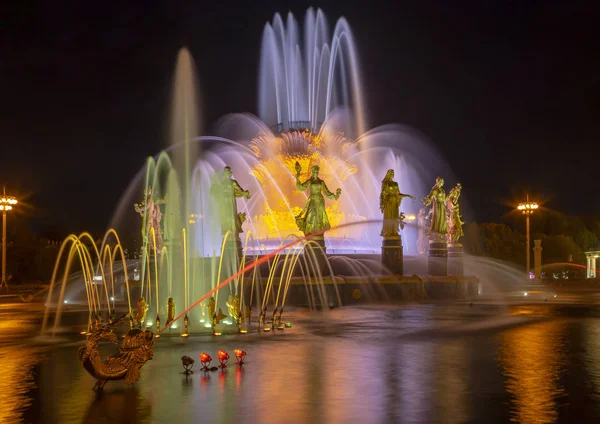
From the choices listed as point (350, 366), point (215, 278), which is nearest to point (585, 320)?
point (350, 366)

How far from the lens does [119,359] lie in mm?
10953

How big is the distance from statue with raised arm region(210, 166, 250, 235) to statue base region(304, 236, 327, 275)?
3.17 meters

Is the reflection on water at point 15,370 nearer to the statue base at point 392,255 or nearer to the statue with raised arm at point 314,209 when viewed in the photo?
the statue with raised arm at point 314,209

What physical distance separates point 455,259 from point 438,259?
2.41 meters

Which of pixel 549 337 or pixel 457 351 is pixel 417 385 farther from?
pixel 549 337

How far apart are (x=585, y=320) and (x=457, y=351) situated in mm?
9132

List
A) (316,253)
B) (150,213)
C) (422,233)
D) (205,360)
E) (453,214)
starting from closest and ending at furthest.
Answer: (205,360) → (316,253) → (150,213) → (453,214) → (422,233)

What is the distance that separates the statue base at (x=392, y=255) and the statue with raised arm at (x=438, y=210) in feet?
11.6

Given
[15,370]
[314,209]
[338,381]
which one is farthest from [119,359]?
[314,209]

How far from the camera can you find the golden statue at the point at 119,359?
1062 centimetres

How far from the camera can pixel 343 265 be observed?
32.4 metres

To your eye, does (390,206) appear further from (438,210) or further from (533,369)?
(533,369)

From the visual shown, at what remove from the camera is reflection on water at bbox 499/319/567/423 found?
352 inches

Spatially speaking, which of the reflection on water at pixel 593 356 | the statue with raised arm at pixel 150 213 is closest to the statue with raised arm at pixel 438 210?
the statue with raised arm at pixel 150 213
